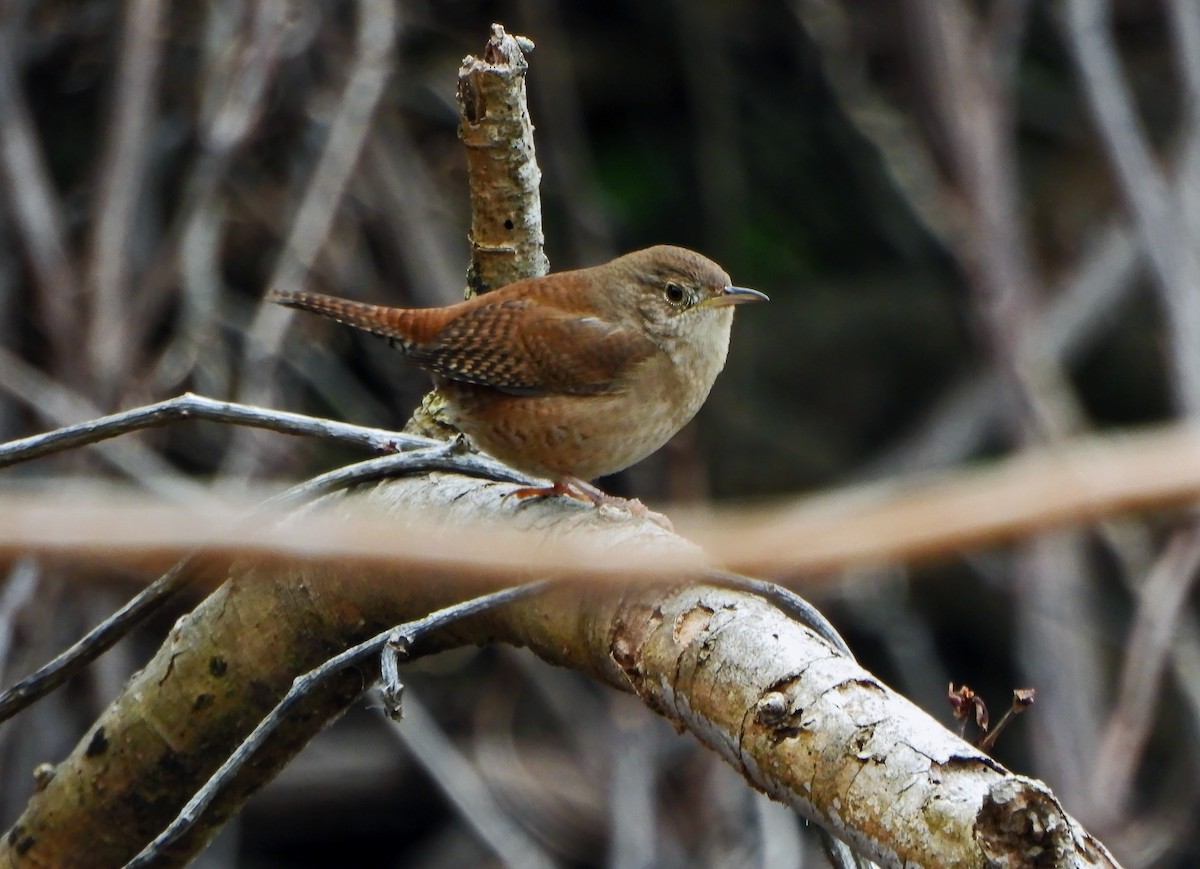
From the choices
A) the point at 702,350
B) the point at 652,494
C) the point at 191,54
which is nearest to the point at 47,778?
the point at 702,350

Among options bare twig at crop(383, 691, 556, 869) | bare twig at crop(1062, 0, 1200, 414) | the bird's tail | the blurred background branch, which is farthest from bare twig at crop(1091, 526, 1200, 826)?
the bird's tail

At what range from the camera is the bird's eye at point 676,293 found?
3102 mm

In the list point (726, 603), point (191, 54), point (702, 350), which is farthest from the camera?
point (191, 54)

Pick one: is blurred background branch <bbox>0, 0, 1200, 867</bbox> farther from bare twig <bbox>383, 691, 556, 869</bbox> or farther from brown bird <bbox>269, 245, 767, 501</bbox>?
brown bird <bbox>269, 245, 767, 501</bbox>

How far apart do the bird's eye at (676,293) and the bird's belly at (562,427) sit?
12.2 inches

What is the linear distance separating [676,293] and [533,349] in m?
0.39

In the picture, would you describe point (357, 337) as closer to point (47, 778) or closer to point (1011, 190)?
point (1011, 190)

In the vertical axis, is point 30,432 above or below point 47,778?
above

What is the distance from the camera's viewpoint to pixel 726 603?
1520mm

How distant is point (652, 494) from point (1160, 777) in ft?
6.94

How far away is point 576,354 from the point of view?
294 cm

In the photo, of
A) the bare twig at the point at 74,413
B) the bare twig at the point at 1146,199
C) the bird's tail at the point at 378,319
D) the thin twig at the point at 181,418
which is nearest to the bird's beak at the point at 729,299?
the bird's tail at the point at 378,319

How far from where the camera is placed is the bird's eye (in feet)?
10.2

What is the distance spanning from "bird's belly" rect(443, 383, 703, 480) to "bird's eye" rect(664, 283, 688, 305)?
31 centimetres
